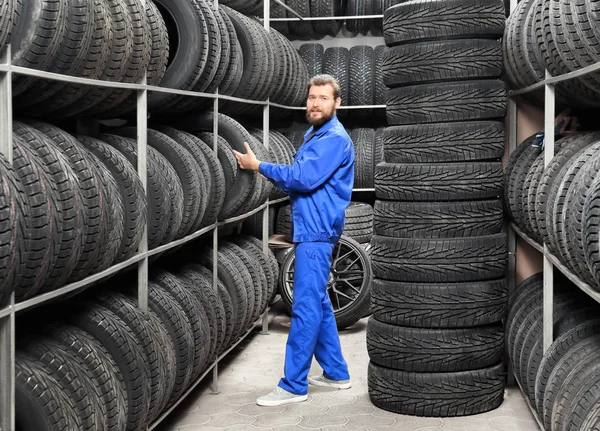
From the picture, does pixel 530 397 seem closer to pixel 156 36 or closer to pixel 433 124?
pixel 433 124

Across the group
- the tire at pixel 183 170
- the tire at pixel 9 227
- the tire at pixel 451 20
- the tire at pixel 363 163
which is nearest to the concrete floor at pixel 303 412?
the tire at pixel 183 170

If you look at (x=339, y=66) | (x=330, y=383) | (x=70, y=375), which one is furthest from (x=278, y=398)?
(x=339, y=66)

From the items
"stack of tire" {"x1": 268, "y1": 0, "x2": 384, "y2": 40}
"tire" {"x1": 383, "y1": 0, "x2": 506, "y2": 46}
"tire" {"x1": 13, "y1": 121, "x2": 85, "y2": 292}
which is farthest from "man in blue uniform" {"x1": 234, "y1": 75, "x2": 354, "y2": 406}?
"stack of tire" {"x1": 268, "y1": 0, "x2": 384, "y2": 40}

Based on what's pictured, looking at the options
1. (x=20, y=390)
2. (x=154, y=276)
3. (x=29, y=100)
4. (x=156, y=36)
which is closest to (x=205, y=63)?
(x=156, y=36)

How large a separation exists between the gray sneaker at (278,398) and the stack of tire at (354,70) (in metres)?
4.09

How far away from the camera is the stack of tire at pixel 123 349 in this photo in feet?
9.54

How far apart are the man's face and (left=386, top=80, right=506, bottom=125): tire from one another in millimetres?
612

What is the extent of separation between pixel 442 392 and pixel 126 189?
2278mm

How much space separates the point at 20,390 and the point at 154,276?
1774 millimetres

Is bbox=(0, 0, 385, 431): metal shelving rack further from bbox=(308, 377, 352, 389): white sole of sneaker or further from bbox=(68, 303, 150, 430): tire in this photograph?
bbox=(308, 377, 352, 389): white sole of sneaker

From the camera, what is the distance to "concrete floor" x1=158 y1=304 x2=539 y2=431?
467 centimetres

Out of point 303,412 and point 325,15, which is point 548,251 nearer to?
point 303,412

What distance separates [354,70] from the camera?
8.54m

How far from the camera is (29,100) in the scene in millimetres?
3145
